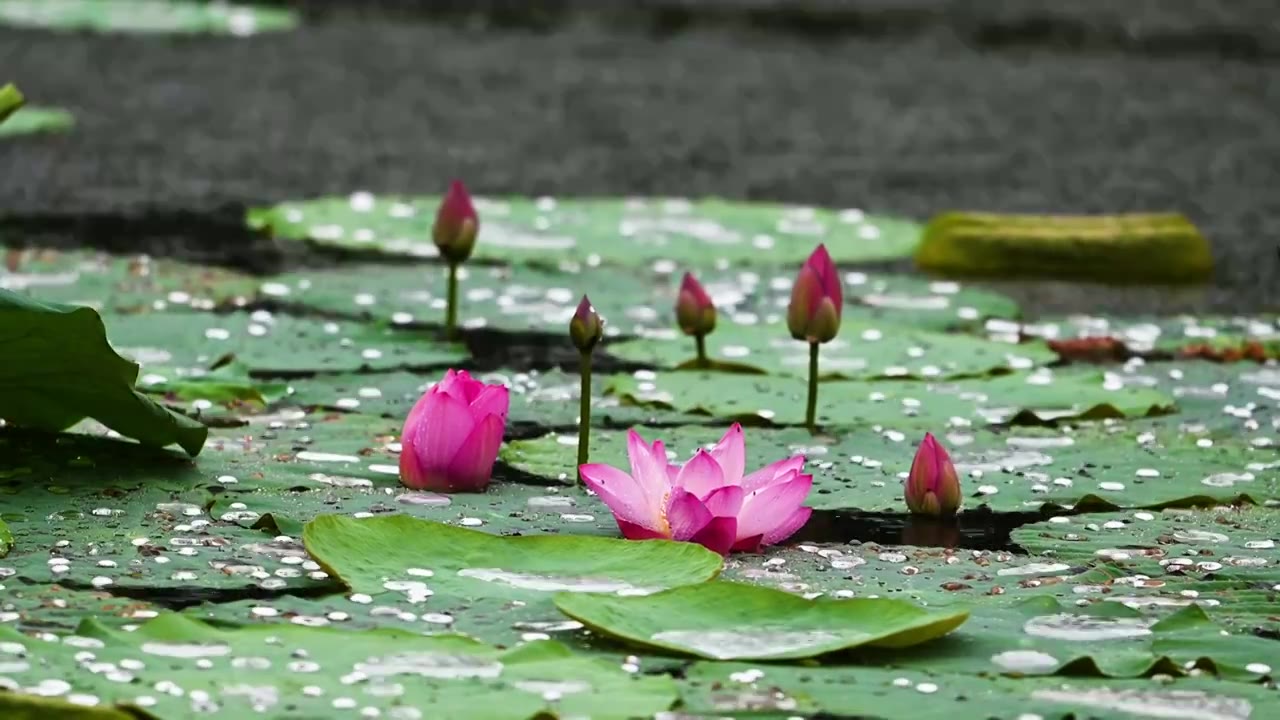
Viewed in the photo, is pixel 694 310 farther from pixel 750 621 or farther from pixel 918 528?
pixel 750 621

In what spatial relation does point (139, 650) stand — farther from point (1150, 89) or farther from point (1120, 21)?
point (1120, 21)

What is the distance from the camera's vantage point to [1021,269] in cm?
489

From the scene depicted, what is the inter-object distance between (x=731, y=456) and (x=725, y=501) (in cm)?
11

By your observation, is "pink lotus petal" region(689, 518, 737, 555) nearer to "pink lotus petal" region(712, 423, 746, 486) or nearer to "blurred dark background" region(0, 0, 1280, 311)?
"pink lotus petal" region(712, 423, 746, 486)

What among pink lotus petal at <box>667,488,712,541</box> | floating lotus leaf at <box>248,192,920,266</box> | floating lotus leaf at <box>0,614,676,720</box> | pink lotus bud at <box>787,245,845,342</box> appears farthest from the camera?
floating lotus leaf at <box>248,192,920,266</box>

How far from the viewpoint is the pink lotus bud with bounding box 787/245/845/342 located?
284cm

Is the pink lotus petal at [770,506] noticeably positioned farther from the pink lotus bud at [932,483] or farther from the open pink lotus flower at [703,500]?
the pink lotus bud at [932,483]

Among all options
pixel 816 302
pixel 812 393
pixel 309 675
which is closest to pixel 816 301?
pixel 816 302

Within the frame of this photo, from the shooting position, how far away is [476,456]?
2564 millimetres

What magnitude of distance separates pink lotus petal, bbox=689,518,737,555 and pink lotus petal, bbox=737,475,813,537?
30mm

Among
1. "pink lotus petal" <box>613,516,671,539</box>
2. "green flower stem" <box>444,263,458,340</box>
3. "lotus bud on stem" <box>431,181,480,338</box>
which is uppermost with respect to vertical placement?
"lotus bud on stem" <box>431,181,480,338</box>

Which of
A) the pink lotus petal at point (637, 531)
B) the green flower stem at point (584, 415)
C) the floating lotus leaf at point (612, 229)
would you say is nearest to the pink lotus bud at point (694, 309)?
the green flower stem at point (584, 415)

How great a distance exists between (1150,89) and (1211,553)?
21.9 feet

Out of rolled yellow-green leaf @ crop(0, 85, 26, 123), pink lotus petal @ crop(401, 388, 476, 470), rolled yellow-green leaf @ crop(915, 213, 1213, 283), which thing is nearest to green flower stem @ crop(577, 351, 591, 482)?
pink lotus petal @ crop(401, 388, 476, 470)
